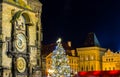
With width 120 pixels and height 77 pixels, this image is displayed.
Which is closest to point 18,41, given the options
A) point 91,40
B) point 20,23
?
point 20,23

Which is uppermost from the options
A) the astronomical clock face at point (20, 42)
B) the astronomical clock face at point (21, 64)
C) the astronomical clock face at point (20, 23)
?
the astronomical clock face at point (20, 23)

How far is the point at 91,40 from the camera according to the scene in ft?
266

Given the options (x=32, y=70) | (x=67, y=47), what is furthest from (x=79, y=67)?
(x=32, y=70)

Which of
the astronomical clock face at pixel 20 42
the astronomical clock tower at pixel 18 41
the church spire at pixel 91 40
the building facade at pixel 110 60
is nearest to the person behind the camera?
the astronomical clock tower at pixel 18 41

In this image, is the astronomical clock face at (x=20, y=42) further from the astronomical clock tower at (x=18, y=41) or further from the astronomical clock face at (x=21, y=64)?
the astronomical clock face at (x=21, y=64)

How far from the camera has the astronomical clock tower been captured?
39.0 metres

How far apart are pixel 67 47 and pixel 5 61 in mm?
41476

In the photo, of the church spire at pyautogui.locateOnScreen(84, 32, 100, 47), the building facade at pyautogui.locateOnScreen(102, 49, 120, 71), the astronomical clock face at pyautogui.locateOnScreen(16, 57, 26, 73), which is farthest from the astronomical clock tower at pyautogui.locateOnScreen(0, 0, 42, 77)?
the church spire at pyautogui.locateOnScreen(84, 32, 100, 47)

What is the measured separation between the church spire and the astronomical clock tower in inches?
1466

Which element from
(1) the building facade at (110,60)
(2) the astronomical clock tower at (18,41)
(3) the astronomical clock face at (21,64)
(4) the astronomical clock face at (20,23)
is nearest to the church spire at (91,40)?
(1) the building facade at (110,60)

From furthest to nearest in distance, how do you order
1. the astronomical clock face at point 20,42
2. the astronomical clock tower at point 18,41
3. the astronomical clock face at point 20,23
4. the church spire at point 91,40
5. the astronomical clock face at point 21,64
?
the church spire at point 91,40 → the astronomical clock face at point 20,23 → the astronomical clock face at point 20,42 → the astronomical clock face at point 21,64 → the astronomical clock tower at point 18,41

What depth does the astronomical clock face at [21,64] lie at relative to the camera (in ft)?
133

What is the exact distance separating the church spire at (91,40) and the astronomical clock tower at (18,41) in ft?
122

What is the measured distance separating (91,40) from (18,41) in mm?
41708
